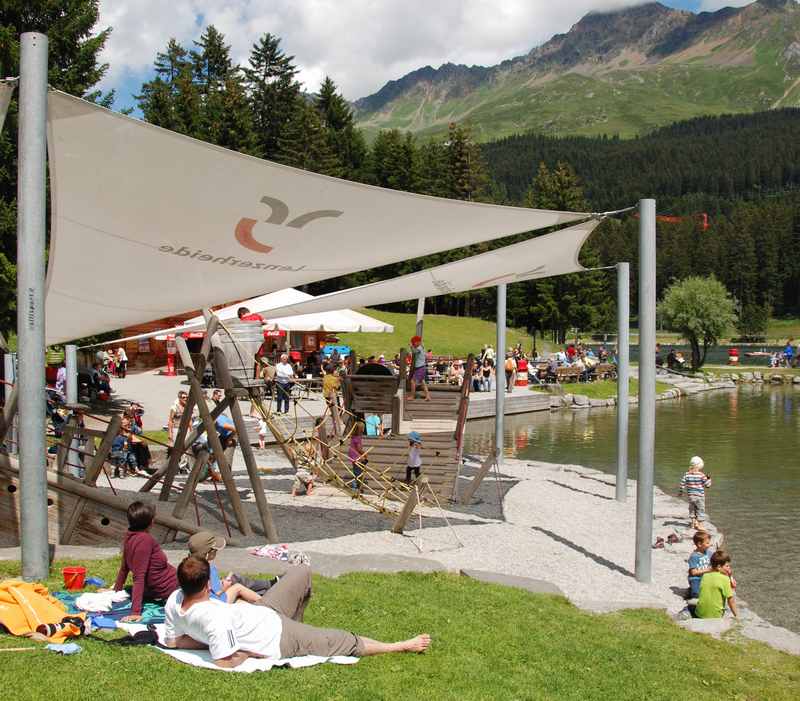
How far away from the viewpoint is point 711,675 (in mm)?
6781

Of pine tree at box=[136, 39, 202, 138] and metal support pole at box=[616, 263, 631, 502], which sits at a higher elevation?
pine tree at box=[136, 39, 202, 138]

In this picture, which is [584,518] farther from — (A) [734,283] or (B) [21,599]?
(A) [734,283]

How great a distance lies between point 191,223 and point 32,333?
1845 mm

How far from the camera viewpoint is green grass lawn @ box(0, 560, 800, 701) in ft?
17.5

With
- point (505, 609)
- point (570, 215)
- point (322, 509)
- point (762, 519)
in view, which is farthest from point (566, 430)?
point (505, 609)

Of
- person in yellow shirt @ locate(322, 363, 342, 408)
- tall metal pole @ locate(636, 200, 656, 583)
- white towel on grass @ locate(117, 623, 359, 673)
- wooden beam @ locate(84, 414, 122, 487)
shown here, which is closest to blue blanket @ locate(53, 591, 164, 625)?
white towel on grass @ locate(117, 623, 359, 673)

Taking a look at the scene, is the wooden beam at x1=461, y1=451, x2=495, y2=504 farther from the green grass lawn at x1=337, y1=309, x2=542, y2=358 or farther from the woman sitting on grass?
the green grass lawn at x1=337, y1=309, x2=542, y2=358

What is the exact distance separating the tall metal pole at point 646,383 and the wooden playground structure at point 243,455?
2992 mm

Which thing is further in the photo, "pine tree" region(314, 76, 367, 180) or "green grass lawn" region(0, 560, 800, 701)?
"pine tree" region(314, 76, 367, 180)

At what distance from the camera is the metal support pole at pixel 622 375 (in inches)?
630

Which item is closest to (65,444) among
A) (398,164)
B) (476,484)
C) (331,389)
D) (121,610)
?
(121,610)

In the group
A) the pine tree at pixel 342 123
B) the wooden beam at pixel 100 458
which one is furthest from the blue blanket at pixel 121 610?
the pine tree at pixel 342 123

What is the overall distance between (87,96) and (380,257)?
62.7 ft

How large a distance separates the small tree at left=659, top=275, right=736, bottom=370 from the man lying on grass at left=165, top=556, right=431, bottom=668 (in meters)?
61.2
